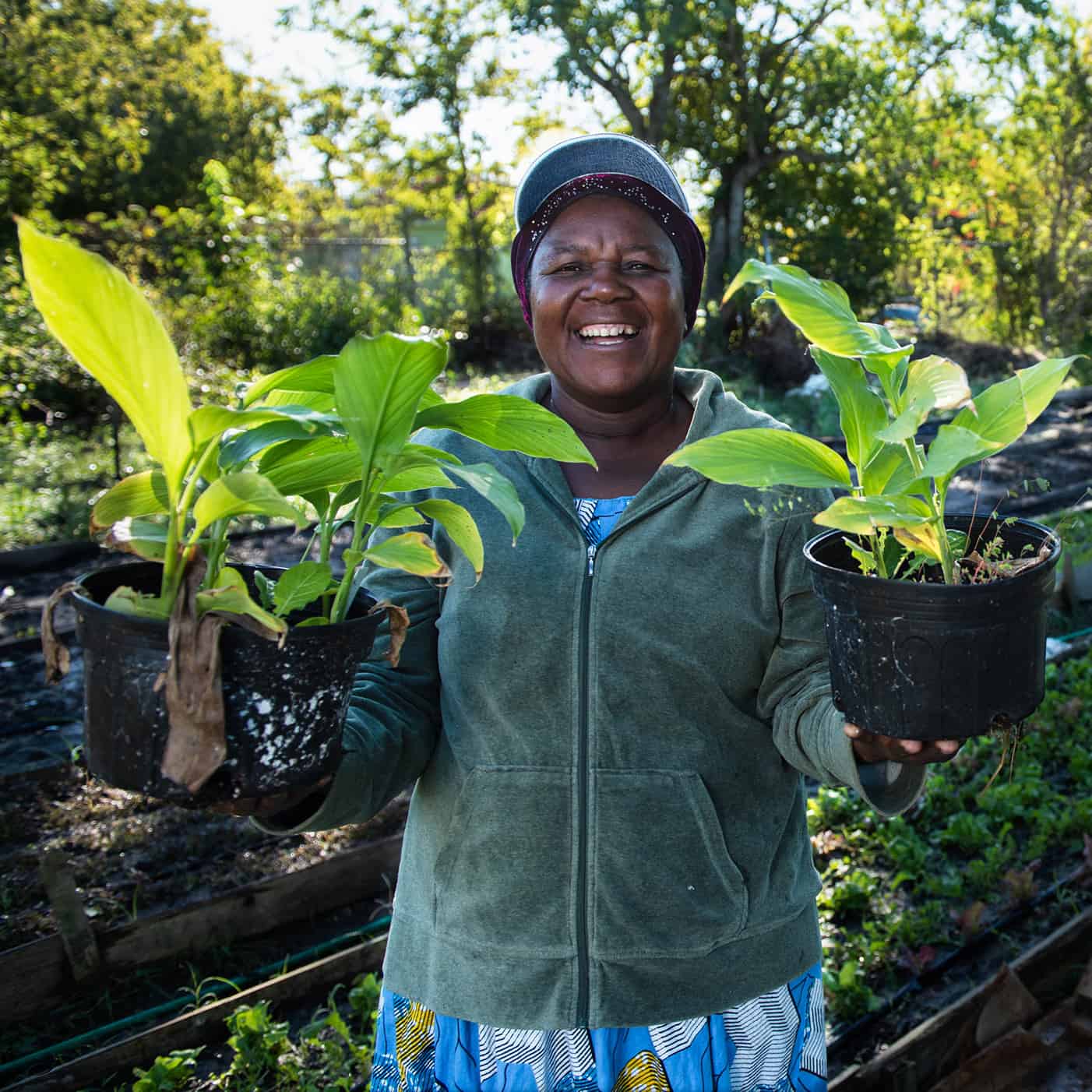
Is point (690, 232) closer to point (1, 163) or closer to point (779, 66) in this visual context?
point (1, 163)

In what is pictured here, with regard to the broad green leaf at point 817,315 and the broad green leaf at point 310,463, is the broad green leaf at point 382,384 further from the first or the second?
the broad green leaf at point 817,315

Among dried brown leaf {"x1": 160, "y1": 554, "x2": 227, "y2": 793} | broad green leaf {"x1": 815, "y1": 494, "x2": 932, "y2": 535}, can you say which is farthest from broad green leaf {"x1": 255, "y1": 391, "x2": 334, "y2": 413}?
broad green leaf {"x1": 815, "y1": 494, "x2": 932, "y2": 535}

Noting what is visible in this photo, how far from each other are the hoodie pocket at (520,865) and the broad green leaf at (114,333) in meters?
0.64

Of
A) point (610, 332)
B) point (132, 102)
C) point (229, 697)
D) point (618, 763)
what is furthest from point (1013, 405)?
point (132, 102)

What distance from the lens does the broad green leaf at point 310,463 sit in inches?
46.0

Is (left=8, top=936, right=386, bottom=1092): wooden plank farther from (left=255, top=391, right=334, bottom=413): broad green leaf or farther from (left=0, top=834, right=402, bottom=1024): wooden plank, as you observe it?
(left=255, top=391, right=334, bottom=413): broad green leaf

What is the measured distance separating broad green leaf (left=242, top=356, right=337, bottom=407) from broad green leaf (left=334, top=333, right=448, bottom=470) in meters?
0.09

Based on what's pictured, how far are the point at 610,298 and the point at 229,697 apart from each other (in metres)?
0.74

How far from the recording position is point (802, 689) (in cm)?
141

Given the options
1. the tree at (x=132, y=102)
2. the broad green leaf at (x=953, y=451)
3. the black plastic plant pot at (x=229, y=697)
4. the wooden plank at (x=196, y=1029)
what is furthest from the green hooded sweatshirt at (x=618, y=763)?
the tree at (x=132, y=102)

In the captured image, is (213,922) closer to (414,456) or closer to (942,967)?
(942,967)

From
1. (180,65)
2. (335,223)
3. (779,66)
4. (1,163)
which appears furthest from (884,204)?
(180,65)

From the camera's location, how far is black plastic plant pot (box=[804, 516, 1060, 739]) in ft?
3.77

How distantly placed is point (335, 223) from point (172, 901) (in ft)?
48.5
